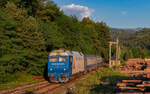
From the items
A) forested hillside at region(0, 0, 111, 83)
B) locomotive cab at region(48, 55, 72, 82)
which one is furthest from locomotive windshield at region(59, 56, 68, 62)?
forested hillside at region(0, 0, 111, 83)

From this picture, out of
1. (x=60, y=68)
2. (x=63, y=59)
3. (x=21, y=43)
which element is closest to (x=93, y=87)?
(x=60, y=68)

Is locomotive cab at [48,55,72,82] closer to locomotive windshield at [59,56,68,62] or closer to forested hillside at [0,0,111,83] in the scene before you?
locomotive windshield at [59,56,68,62]

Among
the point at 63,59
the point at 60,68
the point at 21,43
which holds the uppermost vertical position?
the point at 21,43

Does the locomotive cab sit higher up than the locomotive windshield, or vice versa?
the locomotive windshield

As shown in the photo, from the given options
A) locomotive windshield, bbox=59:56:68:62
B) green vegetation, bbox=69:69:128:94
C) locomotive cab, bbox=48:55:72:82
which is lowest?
green vegetation, bbox=69:69:128:94

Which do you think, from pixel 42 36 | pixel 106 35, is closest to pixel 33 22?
pixel 42 36

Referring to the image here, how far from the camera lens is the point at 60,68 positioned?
19969 millimetres

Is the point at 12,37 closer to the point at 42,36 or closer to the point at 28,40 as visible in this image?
the point at 28,40

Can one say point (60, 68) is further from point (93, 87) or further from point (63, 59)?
point (93, 87)

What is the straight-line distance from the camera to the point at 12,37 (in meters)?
20.7

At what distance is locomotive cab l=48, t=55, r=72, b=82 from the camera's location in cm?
1980

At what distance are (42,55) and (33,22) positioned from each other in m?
4.11

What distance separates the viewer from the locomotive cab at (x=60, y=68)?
65.0 ft

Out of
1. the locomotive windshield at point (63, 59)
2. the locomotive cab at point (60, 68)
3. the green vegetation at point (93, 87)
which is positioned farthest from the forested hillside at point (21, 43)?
the green vegetation at point (93, 87)
